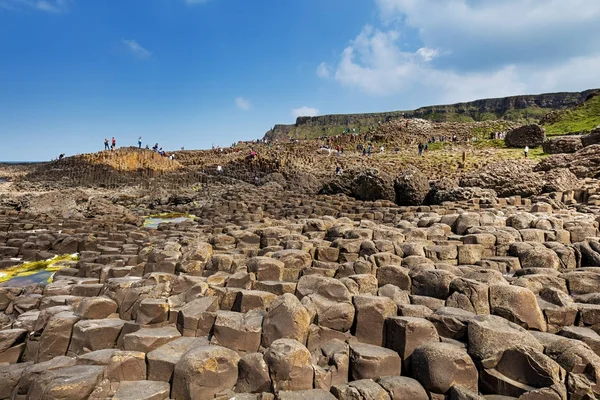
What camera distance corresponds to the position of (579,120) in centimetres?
4856

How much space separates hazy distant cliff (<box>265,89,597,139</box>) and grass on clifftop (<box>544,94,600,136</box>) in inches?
1468

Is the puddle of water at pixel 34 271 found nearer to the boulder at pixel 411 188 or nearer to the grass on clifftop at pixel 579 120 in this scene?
the boulder at pixel 411 188

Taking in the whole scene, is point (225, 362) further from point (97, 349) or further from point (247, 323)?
point (97, 349)

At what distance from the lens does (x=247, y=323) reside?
17.3ft

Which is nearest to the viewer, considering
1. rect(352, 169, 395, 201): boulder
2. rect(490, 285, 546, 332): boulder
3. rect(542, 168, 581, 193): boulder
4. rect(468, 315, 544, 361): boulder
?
rect(468, 315, 544, 361): boulder

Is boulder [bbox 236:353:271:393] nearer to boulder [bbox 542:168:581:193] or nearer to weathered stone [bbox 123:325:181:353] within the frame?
weathered stone [bbox 123:325:181:353]

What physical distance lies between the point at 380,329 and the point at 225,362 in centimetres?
223

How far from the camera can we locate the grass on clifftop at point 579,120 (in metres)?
43.5

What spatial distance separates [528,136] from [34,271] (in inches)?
1651

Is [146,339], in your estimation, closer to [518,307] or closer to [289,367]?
[289,367]

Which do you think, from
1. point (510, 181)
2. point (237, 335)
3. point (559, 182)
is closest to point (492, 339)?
point (237, 335)

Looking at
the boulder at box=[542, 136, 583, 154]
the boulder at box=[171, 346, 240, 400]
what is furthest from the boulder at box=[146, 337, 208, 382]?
the boulder at box=[542, 136, 583, 154]

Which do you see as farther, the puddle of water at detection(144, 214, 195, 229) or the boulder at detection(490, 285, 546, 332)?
the puddle of water at detection(144, 214, 195, 229)

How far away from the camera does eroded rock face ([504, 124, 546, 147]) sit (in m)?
36.6
